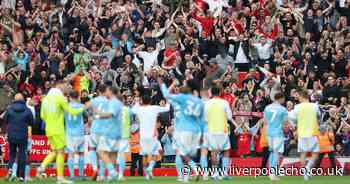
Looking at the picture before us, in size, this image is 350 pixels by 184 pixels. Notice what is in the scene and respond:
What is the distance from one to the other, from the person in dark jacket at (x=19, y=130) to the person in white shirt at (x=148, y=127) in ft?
9.90

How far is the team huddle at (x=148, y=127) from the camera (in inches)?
1158

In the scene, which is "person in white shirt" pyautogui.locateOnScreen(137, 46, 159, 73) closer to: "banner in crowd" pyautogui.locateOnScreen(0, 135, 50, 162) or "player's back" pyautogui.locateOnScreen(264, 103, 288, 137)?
"banner in crowd" pyautogui.locateOnScreen(0, 135, 50, 162)

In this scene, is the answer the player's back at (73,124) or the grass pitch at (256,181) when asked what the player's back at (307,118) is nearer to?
the grass pitch at (256,181)

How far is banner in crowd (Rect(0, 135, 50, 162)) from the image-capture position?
118ft

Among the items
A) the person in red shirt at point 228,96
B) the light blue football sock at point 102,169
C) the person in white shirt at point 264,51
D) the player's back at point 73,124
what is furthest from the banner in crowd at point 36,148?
the person in white shirt at point 264,51

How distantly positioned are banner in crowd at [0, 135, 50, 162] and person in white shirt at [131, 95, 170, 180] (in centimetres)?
506

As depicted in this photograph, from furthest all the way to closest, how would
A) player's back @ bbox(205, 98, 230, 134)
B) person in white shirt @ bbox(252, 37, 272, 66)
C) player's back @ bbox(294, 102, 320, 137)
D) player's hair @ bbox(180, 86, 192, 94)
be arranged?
person in white shirt @ bbox(252, 37, 272, 66), player's back @ bbox(294, 102, 320, 137), player's back @ bbox(205, 98, 230, 134), player's hair @ bbox(180, 86, 192, 94)

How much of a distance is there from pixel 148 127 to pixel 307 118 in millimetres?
4348

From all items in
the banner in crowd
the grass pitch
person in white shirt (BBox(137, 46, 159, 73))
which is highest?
person in white shirt (BBox(137, 46, 159, 73))

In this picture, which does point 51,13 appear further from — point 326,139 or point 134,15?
point 326,139

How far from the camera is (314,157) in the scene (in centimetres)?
3136

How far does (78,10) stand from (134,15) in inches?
81.8

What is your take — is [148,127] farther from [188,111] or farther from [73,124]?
[73,124]

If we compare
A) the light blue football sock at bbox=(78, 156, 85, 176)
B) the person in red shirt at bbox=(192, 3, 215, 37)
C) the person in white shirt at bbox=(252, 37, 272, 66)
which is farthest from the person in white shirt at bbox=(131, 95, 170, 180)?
the person in red shirt at bbox=(192, 3, 215, 37)
